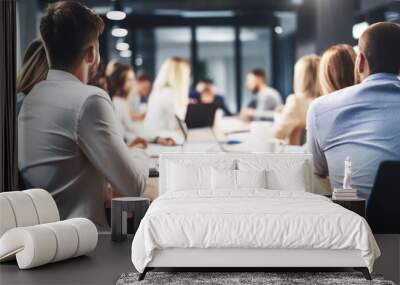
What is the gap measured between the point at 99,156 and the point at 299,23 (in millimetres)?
2689

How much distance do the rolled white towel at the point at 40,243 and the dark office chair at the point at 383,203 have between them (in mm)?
3327

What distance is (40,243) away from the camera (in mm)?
5832

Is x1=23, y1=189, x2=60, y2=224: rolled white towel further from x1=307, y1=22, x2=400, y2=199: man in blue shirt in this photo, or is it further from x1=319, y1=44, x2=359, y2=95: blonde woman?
x1=319, y1=44, x2=359, y2=95: blonde woman

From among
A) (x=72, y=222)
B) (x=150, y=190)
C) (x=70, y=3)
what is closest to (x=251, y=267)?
(x=72, y=222)

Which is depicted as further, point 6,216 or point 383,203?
point 383,203

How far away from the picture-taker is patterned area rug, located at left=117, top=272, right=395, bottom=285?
215 inches

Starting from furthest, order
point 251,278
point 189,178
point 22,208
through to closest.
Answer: point 189,178
point 22,208
point 251,278

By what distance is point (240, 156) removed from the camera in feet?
25.5

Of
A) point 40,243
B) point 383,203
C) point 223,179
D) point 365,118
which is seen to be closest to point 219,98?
point 223,179

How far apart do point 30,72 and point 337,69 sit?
3.46 meters

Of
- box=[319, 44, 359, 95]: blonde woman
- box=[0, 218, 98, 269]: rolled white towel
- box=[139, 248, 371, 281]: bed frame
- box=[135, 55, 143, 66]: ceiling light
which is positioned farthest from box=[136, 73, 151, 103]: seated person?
box=[139, 248, 371, 281]: bed frame

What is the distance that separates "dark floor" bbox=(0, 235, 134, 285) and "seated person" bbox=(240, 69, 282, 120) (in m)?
2.24

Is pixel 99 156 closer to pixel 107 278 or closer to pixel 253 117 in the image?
pixel 253 117

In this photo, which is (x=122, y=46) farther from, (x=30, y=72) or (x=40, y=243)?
(x=40, y=243)
